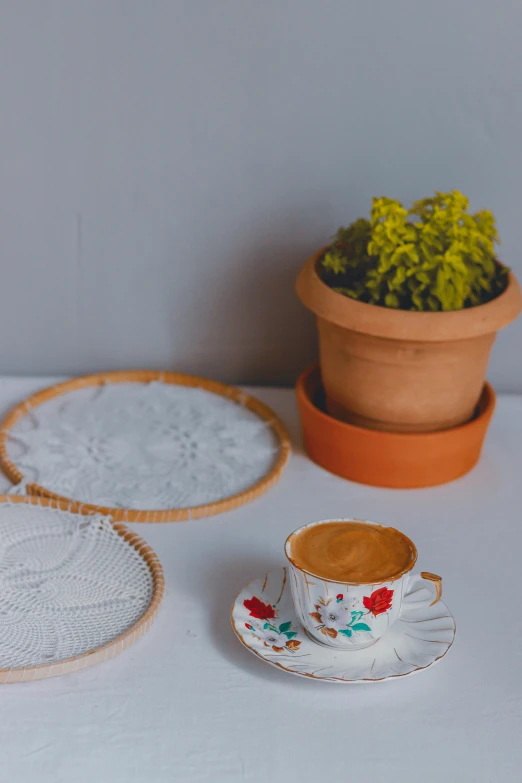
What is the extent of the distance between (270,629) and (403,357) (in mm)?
342

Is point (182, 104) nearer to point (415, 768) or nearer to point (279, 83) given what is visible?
point (279, 83)

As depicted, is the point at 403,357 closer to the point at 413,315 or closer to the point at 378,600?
the point at 413,315

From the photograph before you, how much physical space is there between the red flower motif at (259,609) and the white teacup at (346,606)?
40 mm

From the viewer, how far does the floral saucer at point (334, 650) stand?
0.67 m

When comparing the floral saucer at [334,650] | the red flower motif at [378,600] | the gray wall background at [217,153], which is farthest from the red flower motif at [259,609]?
the gray wall background at [217,153]

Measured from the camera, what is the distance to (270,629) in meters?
0.72

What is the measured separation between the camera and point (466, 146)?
3.60 feet

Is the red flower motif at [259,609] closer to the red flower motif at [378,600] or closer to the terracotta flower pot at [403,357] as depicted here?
the red flower motif at [378,600]

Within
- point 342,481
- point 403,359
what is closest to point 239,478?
point 342,481

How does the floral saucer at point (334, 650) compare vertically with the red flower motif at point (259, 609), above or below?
above

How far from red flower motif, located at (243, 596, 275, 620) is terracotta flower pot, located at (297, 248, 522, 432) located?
11.9 inches

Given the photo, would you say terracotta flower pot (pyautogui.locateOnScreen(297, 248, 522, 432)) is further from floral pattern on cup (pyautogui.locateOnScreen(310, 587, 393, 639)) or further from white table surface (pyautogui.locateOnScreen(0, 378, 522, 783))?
floral pattern on cup (pyautogui.locateOnScreen(310, 587, 393, 639))

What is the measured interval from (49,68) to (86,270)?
258 millimetres

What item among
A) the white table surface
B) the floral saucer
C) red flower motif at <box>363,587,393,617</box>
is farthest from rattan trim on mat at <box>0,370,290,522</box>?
red flower motif at <box>363,587,393,617</box>
